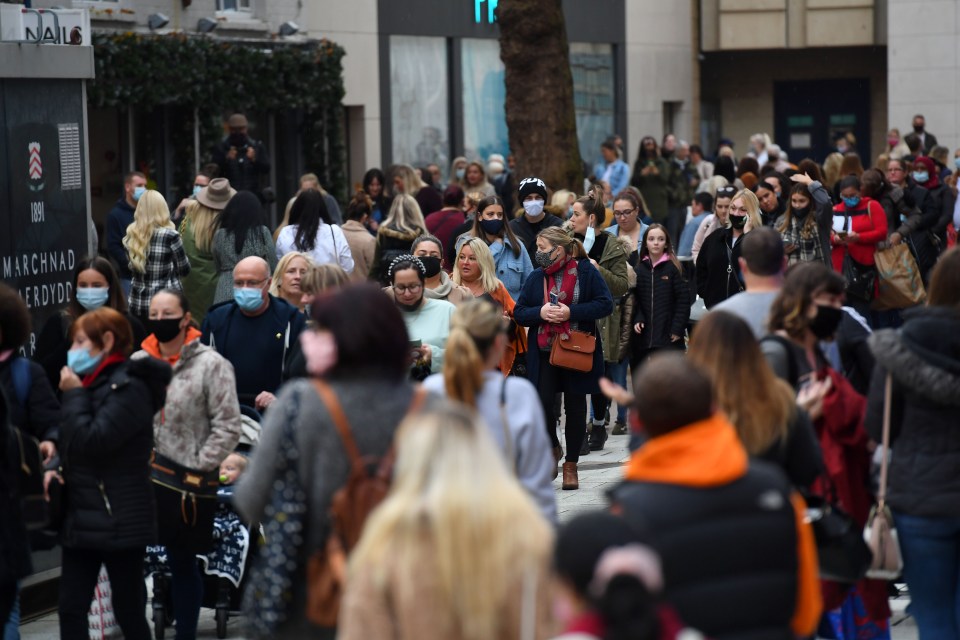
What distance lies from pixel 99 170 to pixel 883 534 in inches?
623

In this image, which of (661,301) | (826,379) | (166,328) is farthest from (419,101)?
(826,379)

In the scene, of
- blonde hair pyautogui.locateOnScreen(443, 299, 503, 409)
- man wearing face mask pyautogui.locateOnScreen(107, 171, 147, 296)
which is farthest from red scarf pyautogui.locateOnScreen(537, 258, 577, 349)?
blonde hair pyautogui.locateOnScreen(443, 299, 503, 409)

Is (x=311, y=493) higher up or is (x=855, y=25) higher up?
(x=855, y=25)

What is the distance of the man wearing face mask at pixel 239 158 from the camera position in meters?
19.0

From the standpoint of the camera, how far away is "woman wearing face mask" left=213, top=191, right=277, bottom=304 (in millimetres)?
12031

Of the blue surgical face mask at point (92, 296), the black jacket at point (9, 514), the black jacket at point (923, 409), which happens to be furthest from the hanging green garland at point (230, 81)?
the black jacket at point (923, 409)

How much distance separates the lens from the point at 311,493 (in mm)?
4551

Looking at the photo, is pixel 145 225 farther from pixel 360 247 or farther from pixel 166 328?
pixel 166 328

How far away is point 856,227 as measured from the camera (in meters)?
15.2

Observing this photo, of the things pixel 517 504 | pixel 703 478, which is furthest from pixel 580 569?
pixel 703 478

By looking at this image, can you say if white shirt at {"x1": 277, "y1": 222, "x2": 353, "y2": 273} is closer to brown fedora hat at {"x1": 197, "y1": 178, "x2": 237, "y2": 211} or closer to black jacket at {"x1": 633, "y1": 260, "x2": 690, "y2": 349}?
brown fedora hat at {"x1": 197, "y1": 178, "x2": 237, "y2": 211}

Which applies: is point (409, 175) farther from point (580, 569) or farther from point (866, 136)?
point (866, 136)

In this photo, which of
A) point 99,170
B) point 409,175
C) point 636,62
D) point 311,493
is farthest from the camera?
Result: point 636,62

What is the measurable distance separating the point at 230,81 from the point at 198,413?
1459cm
